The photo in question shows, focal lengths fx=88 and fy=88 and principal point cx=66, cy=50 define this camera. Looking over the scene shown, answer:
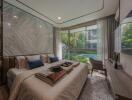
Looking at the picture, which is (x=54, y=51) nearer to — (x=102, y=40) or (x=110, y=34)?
(x=102, y=40)

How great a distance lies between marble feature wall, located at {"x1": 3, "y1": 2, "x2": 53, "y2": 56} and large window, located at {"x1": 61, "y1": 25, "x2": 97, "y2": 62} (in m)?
1.72

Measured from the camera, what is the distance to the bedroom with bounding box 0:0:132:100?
1529mm

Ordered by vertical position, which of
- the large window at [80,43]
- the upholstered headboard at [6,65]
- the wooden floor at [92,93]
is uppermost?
the large window at [80,43]

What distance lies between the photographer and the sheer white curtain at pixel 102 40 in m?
3.98

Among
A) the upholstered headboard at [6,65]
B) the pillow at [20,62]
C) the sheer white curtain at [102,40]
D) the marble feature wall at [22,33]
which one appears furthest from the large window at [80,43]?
the upholstered headboard at [6,65]

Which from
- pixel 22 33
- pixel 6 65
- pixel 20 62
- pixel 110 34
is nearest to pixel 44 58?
pixel 20 62

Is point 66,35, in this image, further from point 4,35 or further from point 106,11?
point 4,35

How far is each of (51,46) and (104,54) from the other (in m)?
2.85

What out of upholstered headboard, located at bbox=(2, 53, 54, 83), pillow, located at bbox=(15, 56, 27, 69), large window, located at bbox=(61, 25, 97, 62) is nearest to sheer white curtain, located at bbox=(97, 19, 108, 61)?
large window, located at bbox=(61, 25, 97, 62)

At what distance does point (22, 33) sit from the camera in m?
3.23

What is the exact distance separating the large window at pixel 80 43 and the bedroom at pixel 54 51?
5cm

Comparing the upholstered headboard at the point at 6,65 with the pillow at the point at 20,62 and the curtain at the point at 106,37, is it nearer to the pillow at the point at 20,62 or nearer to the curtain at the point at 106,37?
the pillow at the point at 20,62

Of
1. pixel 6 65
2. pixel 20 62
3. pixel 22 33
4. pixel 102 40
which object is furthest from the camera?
pixel 102 40

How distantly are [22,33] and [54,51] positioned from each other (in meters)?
2.47
